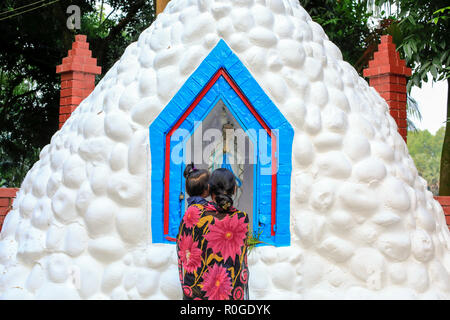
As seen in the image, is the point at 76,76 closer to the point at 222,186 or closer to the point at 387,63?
the point at 222,186

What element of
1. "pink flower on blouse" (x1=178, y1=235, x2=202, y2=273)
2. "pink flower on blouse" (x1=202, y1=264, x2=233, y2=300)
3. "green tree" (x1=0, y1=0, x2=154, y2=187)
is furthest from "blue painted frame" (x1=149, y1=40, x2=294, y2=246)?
"green tree" (x1=0, y1=0, x2=154, y2=187)

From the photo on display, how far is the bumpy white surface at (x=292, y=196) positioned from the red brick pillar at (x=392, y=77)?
1.40 m

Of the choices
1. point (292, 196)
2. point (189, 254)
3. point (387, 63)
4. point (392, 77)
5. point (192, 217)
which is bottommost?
point (189, 254)

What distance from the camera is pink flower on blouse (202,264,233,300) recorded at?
2.42 m

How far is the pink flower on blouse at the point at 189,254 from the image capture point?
2.44 m

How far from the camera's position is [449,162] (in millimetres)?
7551

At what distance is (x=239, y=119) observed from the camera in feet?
11.0

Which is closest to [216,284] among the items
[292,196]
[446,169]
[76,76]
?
[292,196]

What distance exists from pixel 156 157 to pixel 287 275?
45.0 inches

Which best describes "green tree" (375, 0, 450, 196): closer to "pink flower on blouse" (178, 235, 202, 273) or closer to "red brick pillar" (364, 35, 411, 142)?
"red brick pillar" (364, 35, 411, 142)

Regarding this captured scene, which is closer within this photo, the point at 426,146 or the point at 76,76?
the point at 76,76

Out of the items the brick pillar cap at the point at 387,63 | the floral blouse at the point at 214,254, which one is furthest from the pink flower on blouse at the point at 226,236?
the brick pillar cap at the point at 387,63

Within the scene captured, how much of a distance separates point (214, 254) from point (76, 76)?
9.68ft
